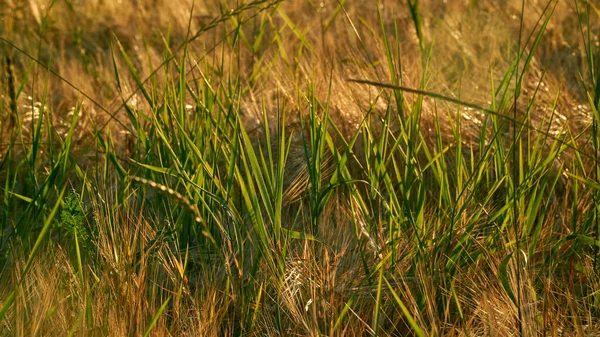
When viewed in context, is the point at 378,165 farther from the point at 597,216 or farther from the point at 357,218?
the point at 597,216

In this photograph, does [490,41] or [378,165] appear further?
[490,41]

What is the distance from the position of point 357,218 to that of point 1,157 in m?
1.03

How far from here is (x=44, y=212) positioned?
66.4 inches

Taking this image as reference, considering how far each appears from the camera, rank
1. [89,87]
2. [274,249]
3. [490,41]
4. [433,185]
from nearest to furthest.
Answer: [274,249] → [433,185] → [89,87] → [490,41]

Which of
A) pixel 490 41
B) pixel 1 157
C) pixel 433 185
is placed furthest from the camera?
pixel 490 41

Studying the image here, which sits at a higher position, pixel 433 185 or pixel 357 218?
pixel 357 218

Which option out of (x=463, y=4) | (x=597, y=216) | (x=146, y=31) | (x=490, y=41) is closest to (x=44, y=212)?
(x=597, y=216)

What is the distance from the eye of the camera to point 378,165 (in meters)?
1.57

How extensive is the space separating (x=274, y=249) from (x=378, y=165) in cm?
28

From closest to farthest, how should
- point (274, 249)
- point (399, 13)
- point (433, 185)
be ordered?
point (274, 249), point (433, 185), point (399, 13)

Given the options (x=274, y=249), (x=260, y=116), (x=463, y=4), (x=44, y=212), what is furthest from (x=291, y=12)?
(x=274, y=249)

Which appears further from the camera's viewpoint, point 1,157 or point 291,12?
point 291,12

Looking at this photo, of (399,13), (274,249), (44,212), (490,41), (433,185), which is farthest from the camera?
(399,13)

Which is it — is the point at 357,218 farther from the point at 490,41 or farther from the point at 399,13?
the point at 399,13
